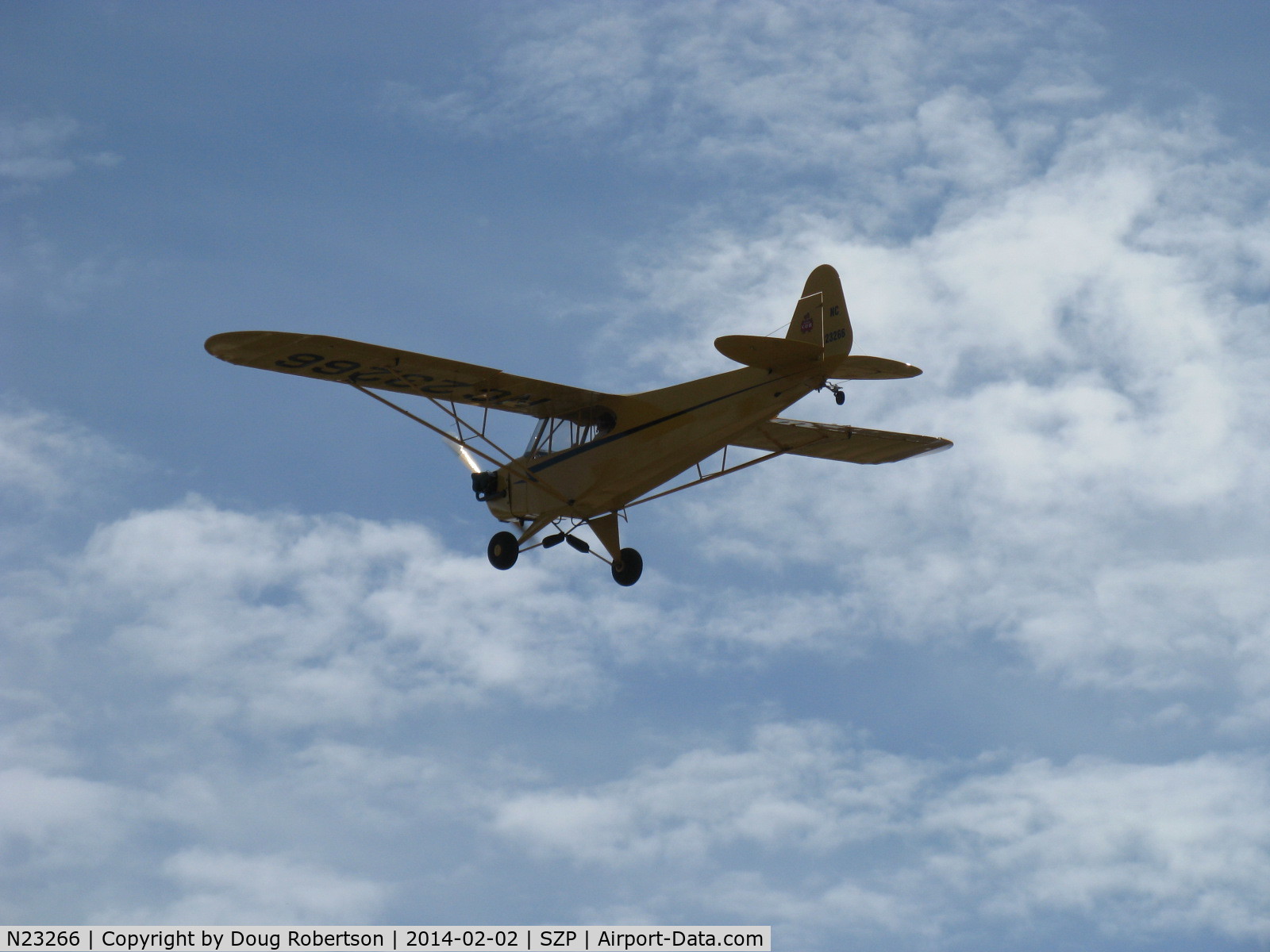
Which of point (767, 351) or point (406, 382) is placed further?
point (406, 382)

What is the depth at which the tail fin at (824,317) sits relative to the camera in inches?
778

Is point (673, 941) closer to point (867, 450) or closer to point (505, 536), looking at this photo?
point (505, 536)

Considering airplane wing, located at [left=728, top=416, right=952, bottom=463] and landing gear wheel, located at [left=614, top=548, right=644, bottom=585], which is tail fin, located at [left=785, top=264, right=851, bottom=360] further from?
landing gear wheel, located at [left=614, top=548, right=644, bottom=585]

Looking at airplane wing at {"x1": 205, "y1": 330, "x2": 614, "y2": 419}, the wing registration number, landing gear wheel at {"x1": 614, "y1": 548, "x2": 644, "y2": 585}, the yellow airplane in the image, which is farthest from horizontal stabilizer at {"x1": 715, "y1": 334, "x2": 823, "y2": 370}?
landing gear wheel at {"x1": 614, "y1": 548, "x2": 644, "y2": 585}

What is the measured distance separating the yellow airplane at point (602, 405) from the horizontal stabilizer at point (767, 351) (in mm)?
20

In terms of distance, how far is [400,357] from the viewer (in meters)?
20.5

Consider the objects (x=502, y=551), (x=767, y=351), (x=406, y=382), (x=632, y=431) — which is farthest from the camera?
(x=502, y=551)

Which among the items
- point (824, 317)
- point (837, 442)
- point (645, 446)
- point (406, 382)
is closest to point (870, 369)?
point (824, 317)

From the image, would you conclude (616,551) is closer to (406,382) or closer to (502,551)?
(502,551)

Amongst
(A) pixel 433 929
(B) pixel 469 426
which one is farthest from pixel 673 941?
(B) pixel 469 426

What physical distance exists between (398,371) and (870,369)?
22.1 ft

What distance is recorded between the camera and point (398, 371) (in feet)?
68.3

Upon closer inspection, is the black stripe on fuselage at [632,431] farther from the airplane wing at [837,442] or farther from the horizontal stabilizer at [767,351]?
the airplane wing at [837,442]

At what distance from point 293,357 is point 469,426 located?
3.05 meters
